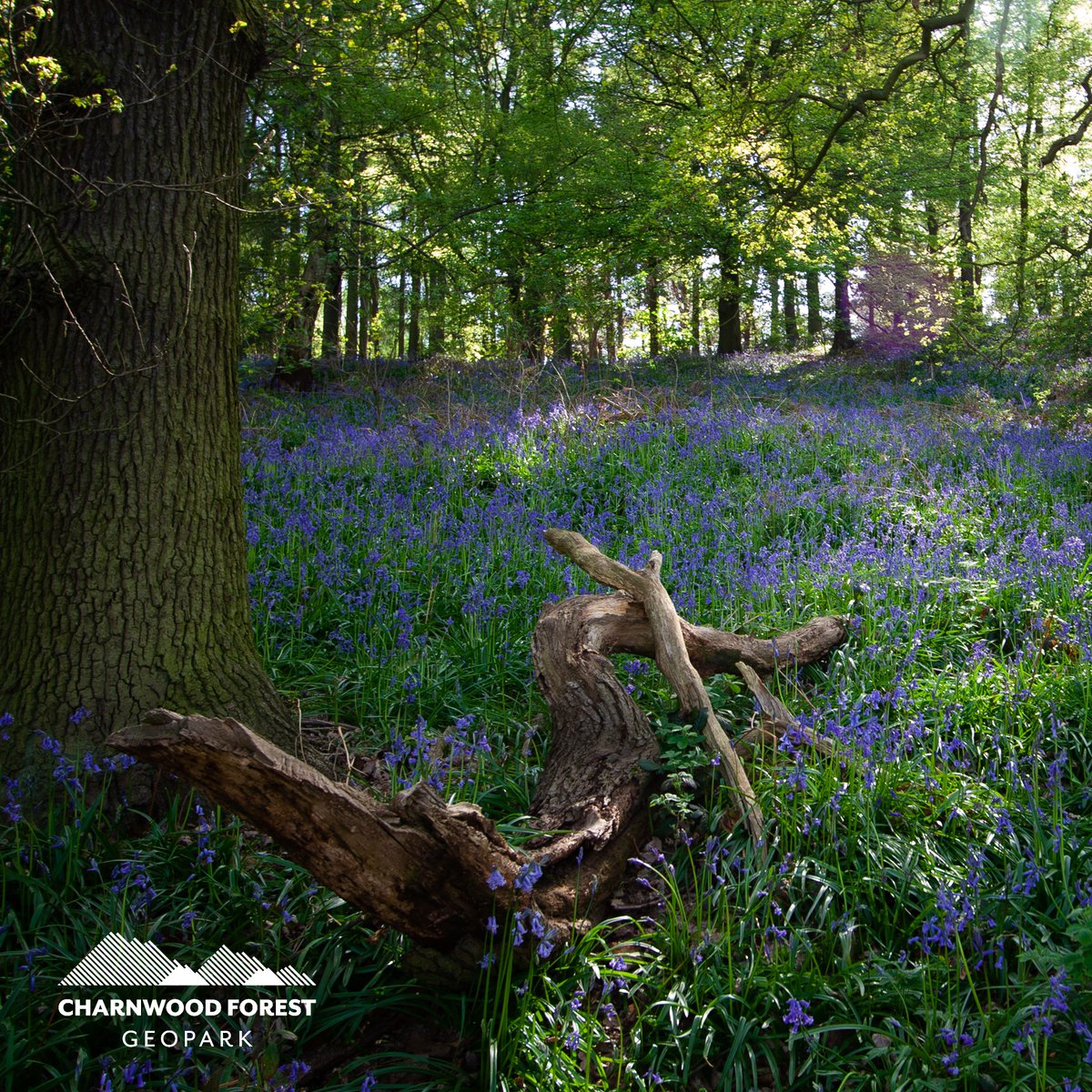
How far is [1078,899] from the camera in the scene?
266 centimetres

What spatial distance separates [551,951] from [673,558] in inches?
132

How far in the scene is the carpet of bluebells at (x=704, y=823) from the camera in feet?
7.36

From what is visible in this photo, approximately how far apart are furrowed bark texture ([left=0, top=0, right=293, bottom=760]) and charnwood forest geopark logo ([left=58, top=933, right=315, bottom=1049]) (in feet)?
3.06

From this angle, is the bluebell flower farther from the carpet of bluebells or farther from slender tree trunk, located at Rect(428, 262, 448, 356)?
slender tree trunk, located at Rect(428, 262, 448, 356)

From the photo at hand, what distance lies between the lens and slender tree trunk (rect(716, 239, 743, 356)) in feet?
56.4

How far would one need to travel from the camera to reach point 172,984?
237 cm

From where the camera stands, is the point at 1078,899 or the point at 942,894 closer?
the point at 942,894

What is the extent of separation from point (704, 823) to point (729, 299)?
18891mm

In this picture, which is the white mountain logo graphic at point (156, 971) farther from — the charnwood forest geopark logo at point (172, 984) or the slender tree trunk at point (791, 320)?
the slender tree trunk at point (791, 320)

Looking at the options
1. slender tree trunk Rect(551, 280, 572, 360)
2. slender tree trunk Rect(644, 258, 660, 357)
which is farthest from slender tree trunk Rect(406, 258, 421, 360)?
slender tree trunk Rect(644, 258, 660, 357)

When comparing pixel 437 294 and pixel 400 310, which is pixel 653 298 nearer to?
pixel 400 310

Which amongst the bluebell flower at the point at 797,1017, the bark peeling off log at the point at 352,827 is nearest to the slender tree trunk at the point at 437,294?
the bark peeling off log at the point at 352,827

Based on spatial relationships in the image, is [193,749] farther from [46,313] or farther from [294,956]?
[46,313]

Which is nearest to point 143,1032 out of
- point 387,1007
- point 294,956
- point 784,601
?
point 294,956
